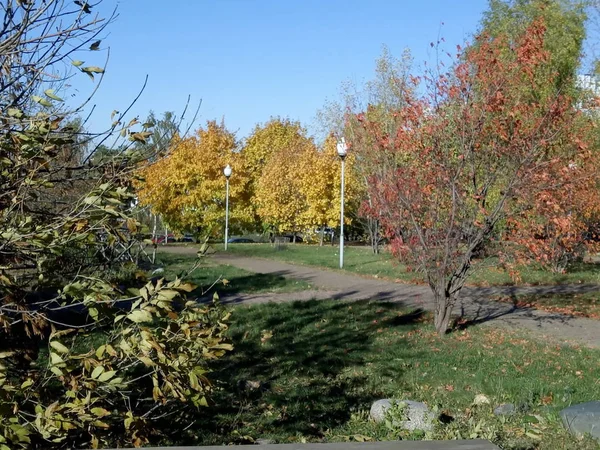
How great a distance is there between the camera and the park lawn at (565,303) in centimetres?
1363

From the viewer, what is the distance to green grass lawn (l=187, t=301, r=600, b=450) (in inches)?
236

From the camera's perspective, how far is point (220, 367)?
8891mm

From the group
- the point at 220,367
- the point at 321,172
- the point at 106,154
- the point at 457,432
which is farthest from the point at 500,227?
the point at 321,172

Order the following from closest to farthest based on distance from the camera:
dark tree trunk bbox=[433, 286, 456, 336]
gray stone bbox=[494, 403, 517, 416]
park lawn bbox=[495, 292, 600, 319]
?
gray stone bbox=[494, 403, 517, 416]
dark tree trunk bbox=[433, 286, 456, 336]
park lawn bbox=[495, 292, 600, 319]

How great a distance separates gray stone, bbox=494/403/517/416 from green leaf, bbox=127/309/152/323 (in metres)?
3.90

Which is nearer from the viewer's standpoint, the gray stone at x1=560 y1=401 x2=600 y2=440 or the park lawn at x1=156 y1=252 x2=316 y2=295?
the gray stone at x1=560 y1=401 x2=600 y2=440

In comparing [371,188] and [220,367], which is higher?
[371,188]

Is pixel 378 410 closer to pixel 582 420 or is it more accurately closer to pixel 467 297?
pixel 582 420

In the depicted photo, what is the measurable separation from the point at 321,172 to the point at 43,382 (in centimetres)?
3444

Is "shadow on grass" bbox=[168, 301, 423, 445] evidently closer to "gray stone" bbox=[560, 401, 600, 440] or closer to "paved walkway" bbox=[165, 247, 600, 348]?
"paved walkway" bbox=[165, 247, 600, 348]

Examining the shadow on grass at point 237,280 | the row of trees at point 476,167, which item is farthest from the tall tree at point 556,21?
the row of trees at point 476,167

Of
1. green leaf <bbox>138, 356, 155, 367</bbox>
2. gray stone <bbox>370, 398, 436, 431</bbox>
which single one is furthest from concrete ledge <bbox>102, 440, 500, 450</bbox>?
gray stone <bbox>370, 398, 436, 431</bbox>

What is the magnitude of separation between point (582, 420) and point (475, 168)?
5521 millimetres

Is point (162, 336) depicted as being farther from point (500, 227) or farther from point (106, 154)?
point (500, 227)
